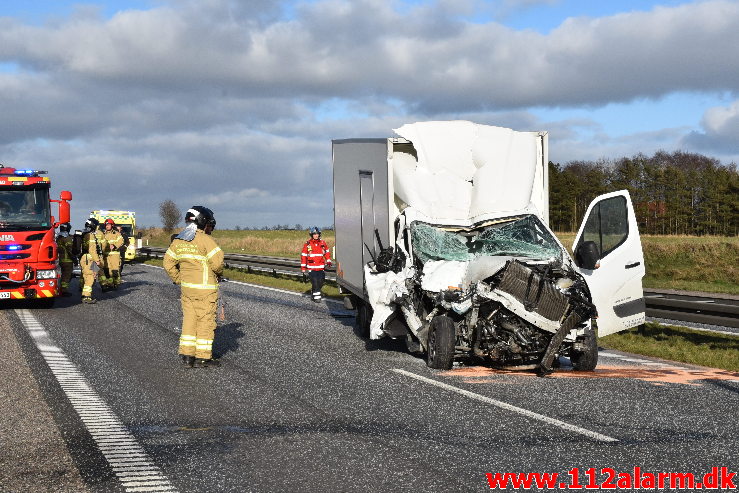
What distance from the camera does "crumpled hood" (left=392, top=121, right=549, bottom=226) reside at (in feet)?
36.3

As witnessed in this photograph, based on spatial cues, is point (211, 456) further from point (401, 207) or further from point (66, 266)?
point (66, 266)

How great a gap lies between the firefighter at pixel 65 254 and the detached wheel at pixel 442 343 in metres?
13.1

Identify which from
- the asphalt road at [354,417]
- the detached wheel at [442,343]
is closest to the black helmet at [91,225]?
the asphalt road at [354,417]

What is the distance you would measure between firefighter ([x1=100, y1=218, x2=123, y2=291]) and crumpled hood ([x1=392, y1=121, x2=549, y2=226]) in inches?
532

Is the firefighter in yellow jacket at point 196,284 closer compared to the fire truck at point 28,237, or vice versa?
the firefighter in yellow jacket at point 196,284

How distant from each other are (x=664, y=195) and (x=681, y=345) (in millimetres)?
75092

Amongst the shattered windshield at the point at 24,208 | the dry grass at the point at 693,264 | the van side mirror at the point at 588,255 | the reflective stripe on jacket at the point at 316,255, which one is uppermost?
the shattered windshield at the point at 24,208

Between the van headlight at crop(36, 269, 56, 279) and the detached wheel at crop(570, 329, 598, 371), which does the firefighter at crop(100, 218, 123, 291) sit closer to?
the van headlight at crop(36, 269, 56, 279)

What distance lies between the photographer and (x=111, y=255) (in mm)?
23484

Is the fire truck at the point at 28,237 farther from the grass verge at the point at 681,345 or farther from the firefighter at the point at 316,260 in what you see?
the grass verge at the point at 681,345

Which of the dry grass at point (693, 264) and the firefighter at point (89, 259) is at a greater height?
the firefighter at point (89, 259)

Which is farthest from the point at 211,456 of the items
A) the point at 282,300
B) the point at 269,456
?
the point at 282,300

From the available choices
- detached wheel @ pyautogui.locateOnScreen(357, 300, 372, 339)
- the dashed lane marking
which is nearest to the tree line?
detached wheel @ pyautogui.locateOnScreen(357, 300, 372, 339)

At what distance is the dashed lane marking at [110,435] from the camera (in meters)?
5.36
